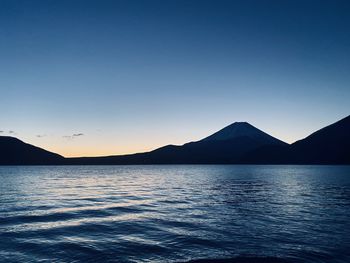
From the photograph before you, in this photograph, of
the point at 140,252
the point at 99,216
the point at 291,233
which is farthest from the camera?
the point at 99,216

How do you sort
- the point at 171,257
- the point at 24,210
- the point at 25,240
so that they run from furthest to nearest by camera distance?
the point at 24,210, the point at 25,240, the point at 171,257

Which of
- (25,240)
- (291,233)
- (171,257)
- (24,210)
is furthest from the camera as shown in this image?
(24,210)

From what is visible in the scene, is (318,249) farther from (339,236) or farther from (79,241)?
(79,241)

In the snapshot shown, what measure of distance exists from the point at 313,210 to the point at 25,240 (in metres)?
30.6

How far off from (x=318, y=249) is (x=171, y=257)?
31.8 feet

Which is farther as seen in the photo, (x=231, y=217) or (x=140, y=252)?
(x=231, y=217)

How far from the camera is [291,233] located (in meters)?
21.7

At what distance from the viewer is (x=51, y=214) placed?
98.0 ft

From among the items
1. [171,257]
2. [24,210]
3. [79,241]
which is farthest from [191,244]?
[24,210]

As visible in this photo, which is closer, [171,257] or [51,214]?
[171,257]

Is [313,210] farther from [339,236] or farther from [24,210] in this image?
[24,210]

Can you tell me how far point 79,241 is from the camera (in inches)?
754

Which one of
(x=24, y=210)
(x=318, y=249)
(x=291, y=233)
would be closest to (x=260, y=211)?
(x=291, y=233)

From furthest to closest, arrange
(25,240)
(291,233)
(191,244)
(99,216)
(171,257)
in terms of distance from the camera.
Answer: (99,216), (291,233), (25,240), (191,244), (171,257)
